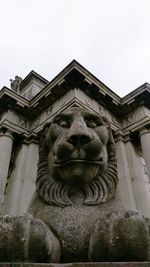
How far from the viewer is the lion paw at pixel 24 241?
155 centimetres

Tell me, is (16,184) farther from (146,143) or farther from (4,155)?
(146,143)

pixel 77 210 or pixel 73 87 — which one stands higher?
pixel 73 87

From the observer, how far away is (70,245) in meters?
1.99

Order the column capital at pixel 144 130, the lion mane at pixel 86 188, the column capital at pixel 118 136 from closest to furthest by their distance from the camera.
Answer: the lion mane at pixel 86 188, the column capital at pixel 144 130, the column capital at pixel 118 136

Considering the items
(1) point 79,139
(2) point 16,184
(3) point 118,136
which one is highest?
(3) point 118,136

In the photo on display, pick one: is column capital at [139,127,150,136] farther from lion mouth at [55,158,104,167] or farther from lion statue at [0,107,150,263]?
lion mouth at [55,158,104,167]

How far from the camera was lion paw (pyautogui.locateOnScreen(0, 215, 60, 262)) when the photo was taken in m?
1.55

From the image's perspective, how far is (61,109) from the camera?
11.6 meters

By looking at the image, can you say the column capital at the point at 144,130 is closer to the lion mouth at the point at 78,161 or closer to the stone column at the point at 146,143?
the stone column at the point at 146,143

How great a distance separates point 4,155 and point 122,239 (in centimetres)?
1004

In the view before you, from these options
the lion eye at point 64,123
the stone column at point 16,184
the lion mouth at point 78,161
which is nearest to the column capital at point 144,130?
the stone column at point 16,184

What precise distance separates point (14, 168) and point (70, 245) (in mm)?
10436

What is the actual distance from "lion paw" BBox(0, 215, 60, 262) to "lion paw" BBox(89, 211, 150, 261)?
0.33m

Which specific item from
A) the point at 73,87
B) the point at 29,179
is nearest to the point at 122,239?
the point at 29,179
